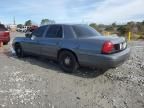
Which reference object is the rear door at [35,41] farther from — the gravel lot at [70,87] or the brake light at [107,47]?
the brake light at [107,47]

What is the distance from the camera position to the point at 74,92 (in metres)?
5.15

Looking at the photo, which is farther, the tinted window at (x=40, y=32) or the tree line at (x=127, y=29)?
the tree line at (x=127, y=29)

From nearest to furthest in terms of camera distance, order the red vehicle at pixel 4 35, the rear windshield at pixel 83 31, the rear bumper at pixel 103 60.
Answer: the rear bumper at pixel 103 60 → the rear windshield at pixel 83 31 → the red vehicle at pixel 4 35

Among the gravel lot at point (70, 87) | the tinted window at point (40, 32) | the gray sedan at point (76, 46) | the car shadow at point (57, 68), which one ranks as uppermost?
the tinted window at point (40, 32)

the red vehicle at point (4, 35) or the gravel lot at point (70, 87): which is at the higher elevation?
the red vehicle at point (4, 35)

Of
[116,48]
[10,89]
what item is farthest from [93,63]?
[10,89]

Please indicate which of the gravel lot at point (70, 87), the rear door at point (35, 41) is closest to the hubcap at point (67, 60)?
the gravel lot at point (70, 87)

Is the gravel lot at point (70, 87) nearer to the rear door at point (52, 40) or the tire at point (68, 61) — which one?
the tire at point (68, 61)

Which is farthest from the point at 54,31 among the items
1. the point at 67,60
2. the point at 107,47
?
the point at 107,47

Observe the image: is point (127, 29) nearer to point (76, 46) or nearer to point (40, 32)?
point (40, 32)

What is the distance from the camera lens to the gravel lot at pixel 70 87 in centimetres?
456

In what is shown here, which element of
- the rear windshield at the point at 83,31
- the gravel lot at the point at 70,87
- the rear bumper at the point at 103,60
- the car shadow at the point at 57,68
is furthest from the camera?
the rear windshield at the point at 83,31

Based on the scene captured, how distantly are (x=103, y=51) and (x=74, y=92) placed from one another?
4.71 feet

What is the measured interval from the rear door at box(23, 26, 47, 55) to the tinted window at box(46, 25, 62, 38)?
1.00 ft
